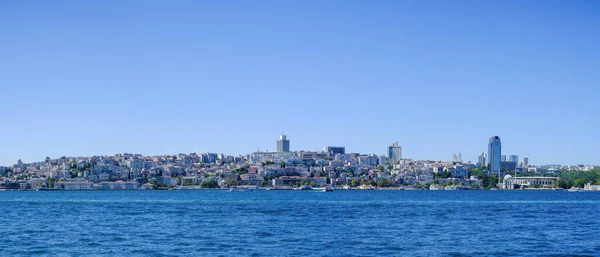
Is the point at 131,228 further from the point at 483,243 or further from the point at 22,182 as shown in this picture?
the point at 22,182

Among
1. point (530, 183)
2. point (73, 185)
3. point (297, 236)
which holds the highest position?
point (297, 236)

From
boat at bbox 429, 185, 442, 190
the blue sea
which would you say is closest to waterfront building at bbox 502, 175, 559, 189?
boat at bbox 429, 185, 442, 190

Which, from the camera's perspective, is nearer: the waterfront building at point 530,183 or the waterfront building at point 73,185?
the waterfront building at point 73,185

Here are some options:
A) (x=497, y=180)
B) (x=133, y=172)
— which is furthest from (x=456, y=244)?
(x=497, y=180)

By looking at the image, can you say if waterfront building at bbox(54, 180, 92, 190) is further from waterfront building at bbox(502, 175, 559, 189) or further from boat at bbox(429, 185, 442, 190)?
waterfront building at bbox(502, 175, 559, 189)

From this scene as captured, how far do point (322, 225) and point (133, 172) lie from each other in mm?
130132

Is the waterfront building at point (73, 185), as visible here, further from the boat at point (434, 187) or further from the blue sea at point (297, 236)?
the blue sea at point (297, 236)

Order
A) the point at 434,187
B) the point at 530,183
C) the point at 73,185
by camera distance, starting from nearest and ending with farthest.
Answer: the point at 73,185 < the point at 434,187 < the point at 530,183

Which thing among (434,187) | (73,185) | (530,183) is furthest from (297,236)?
(530,183)

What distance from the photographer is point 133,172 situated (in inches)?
6270

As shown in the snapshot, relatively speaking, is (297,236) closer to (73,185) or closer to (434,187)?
(73,185)

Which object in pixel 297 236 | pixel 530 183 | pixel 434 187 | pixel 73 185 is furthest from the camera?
pixel 530 183

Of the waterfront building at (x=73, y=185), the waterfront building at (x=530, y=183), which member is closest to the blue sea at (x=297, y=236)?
the waterfront building at (x=73, y=185)

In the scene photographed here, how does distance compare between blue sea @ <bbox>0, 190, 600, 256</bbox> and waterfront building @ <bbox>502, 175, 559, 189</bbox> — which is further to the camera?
waterfront building @ <bbox>502, 175, 559, 189</bbox>
